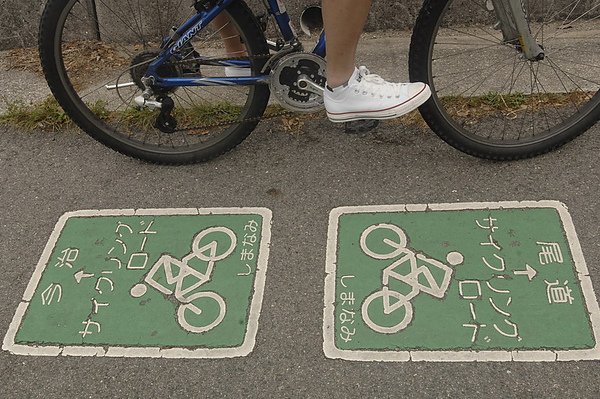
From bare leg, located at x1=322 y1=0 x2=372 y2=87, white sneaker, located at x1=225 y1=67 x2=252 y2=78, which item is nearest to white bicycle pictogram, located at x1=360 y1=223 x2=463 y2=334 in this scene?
bare leg, located at x1=322 y1=0 x2=372 y2=87

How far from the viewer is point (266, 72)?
A: 9.16ft

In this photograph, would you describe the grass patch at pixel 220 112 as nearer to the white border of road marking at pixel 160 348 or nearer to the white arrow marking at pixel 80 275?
the white border of road marking at pixel 160 348

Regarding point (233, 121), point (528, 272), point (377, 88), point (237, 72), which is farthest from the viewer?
point (233, 121)

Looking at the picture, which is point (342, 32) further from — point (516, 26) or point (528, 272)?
point (528, 272)

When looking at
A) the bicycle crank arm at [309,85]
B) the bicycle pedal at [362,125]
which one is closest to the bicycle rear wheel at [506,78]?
the bicycle pedal at [362,125]

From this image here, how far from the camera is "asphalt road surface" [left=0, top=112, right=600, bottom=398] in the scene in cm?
214

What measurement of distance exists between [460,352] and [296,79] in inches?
53.4

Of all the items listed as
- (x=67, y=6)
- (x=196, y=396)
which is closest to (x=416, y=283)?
(x=196, y=396)

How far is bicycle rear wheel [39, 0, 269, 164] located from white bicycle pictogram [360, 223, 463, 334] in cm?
90

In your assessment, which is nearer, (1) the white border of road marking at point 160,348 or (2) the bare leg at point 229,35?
(1) the white border of road marking at point 160,348

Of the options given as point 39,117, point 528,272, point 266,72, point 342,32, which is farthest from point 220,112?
point 528,272

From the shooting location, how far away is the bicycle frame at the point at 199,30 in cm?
263

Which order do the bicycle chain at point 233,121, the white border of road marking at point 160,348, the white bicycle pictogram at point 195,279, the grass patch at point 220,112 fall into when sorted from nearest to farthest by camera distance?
the white border of road marking at point 160,348, the white bicycle pictogram at point 195,279, the bicycle chain at point 233,121, the grass patch at point 220,112

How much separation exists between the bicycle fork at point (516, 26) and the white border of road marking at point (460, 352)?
65 centimetres
